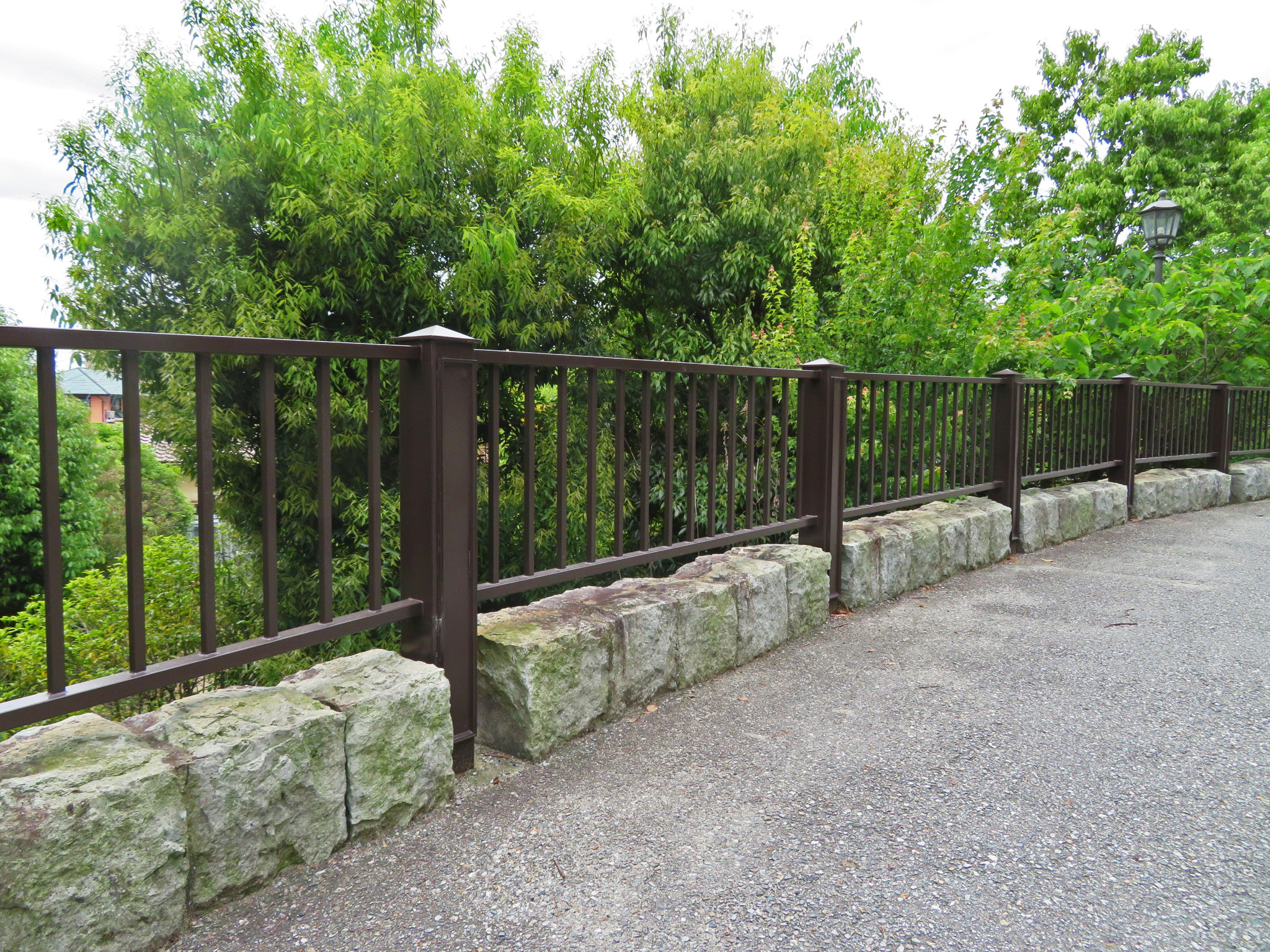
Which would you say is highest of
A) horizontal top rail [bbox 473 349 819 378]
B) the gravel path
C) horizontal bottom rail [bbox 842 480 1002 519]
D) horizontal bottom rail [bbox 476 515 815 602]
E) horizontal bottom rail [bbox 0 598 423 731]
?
horizontal top rail [bbox 473 349 819 378]

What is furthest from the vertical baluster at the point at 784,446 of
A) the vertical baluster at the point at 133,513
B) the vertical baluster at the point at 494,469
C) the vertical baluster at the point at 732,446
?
the vertical baluster at the point at 133,513

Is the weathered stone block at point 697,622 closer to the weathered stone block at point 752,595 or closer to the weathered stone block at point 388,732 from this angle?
the weathered stone block at point 752,595

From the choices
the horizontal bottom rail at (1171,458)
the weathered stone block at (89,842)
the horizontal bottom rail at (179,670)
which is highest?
the horizontal bottom rail at (1171,458)

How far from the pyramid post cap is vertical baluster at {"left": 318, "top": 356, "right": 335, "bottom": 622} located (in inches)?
9.9

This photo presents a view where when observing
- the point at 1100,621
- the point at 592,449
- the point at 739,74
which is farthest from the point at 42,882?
the point at 739,74

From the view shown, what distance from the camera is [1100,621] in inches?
166

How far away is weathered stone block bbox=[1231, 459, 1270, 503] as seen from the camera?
30.2 ft

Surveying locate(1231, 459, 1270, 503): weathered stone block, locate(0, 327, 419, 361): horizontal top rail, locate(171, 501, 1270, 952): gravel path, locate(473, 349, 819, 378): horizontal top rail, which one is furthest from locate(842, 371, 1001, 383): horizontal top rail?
locate(1231, 459, 1270, 503): weathered stone block

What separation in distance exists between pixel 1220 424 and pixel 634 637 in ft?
30.4

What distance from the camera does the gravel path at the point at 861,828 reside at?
5.89 ft

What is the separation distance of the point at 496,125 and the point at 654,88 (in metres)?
3.49

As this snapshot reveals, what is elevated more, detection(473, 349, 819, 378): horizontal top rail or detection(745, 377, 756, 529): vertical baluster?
detection(473, 349, 819, 378): horizontal top rail

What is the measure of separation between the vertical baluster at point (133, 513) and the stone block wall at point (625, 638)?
1012 millimetres

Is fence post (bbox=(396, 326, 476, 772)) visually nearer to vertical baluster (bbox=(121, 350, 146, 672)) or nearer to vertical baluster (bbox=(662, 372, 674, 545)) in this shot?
vertical baluster (bbox=(121, 350, 146, 672))
